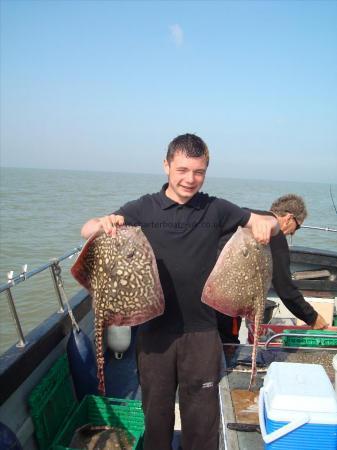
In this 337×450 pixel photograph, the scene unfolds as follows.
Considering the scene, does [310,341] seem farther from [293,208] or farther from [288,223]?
[293,208]

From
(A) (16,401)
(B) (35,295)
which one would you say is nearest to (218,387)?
(A) (16,401)

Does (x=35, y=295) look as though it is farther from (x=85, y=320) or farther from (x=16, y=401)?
(x=16, y=401)

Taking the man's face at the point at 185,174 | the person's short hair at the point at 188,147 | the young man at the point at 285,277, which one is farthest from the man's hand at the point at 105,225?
the young man at the point at 285,277

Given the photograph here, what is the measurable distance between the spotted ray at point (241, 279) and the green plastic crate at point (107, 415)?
Answer: 149cm

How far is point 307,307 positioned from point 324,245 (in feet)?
46.3

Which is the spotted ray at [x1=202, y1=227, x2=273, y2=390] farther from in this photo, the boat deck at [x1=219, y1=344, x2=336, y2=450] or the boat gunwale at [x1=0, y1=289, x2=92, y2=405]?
the boat gunwale at [x1=0, y1=289, x2=92, y2=405]

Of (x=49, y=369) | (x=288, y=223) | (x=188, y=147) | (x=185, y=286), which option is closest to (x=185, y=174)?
(x=188, y=147)

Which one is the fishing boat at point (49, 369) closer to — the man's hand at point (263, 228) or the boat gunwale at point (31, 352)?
the boat gunwale at point (31, 352)

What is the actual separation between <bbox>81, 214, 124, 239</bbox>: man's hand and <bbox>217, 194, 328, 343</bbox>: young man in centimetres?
172

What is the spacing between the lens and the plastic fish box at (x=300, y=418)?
6.01 feet

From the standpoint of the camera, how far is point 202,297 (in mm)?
2604

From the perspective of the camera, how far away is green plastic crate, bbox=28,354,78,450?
11.2 ft

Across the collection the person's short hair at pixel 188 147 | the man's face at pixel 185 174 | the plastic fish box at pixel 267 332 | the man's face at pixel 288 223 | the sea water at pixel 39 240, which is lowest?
the sea water at pixel 39 240

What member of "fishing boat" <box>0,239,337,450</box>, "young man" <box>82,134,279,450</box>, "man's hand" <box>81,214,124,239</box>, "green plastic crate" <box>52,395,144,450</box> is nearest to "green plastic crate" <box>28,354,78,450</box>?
"fishing boat" <box>0,239,337,450</box>
